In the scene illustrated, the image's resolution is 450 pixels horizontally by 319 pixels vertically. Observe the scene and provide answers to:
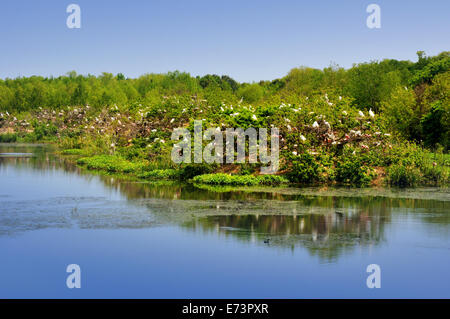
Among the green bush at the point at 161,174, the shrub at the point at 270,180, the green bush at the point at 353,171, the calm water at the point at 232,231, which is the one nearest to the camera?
the calm water at the point at 232,231

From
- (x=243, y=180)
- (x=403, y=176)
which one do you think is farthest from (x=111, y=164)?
(x=403, y=176)

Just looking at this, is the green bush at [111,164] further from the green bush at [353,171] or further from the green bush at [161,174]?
the green bush at [353,171]

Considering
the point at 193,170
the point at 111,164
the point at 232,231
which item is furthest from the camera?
the point at 111,164

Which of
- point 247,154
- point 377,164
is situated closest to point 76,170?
point 247,154

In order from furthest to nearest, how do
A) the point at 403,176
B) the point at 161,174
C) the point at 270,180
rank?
the point at 161,174 → the point at 270,180 → the point at 403,176

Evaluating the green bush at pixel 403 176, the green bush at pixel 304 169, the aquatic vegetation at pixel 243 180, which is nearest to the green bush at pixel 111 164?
the aquatic vegetation at pixel 243 180

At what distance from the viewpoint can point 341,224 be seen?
14.6 m

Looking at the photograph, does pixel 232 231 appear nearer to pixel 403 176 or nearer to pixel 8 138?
pixel 403 176

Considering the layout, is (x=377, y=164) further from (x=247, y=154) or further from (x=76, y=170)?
(x=76, y=170)

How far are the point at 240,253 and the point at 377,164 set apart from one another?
11903 millimetres

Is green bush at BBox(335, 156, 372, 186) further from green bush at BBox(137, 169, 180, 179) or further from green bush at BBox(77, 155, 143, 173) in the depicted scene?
green bush at BBox(77, 155, 143, 173)

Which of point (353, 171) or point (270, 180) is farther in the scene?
point (270, 180)

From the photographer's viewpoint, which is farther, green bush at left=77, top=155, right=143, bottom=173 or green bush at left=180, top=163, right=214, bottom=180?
green bush at left=77, top=155, right=143, bottom=173

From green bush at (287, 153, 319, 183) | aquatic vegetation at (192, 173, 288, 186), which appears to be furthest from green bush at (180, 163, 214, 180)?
green bush at (287, 153, 319, 183)
